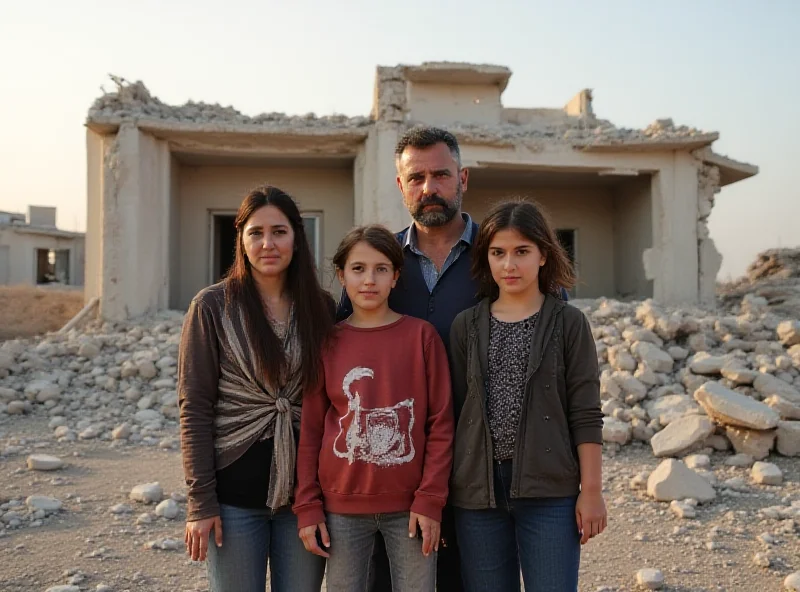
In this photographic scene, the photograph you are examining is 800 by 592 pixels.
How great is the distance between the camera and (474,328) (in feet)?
6.91

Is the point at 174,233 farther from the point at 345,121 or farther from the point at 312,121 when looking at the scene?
the point at 345,121

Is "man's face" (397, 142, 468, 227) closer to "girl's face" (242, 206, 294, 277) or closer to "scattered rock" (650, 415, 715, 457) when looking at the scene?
"girl's face" (242, 206, 294, 277)

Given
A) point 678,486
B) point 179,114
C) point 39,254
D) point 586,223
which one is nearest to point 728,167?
point 586,223

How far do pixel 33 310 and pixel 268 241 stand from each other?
1422 cm

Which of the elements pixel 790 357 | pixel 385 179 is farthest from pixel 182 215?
pixel 790 357

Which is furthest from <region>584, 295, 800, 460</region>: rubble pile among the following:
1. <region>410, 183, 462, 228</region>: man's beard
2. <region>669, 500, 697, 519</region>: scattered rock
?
<region>410, 183, 462, 228</region>: man's beard

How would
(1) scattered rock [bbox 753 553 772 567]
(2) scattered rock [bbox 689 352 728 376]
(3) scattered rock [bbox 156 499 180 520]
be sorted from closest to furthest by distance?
(1) scattered rock [bbox 753 553 772 567]
(3) scattered rock [bbox 156 499 180 520]
(2) scattered rock [bbox 689 352 728 376]

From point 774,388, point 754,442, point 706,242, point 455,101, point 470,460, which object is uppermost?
point 455,101

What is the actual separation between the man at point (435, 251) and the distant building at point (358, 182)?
5932 mm

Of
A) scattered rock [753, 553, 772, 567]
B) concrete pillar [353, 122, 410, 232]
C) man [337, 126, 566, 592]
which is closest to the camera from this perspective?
man [337, 126, 566, 592]

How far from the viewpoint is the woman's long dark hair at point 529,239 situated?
6.97ft

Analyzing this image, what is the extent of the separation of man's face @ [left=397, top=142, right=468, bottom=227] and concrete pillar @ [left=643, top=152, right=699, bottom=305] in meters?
8.94

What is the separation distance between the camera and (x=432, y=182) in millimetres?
2436

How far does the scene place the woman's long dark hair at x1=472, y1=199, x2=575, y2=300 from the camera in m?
2.12
